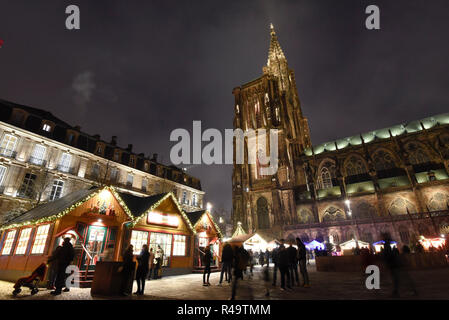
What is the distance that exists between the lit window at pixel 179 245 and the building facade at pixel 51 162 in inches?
606

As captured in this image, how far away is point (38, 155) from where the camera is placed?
22.4 m

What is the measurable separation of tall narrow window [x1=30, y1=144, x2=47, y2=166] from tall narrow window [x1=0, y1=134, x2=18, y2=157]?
61.8 inches

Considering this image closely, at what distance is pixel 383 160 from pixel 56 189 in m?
Result: 46.1

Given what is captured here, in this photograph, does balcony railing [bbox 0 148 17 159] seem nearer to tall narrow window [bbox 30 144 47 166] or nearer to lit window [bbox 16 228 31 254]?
tall narrow window [bbox 30 144 47 166]

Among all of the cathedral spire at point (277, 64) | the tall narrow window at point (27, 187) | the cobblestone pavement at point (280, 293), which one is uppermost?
the cathedral spire at point (277, 64)

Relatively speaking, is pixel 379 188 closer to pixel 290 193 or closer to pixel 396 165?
pixel 396 165

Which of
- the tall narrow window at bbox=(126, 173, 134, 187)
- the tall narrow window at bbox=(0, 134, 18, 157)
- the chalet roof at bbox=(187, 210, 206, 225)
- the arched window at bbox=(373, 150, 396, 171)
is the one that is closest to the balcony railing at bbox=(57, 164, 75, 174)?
the tall narrow window at bbox=(0, 134, 18, 157)

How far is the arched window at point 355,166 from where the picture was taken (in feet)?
120

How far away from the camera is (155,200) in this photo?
528 inches

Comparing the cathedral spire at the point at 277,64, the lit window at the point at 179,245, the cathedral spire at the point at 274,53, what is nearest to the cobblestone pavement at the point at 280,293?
the lit window at the point at 179,245

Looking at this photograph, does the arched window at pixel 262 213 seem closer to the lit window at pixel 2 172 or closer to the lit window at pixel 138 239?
the lit window at pixel 138 239

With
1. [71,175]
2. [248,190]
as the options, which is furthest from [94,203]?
[248,190]

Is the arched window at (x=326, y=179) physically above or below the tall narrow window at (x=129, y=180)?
above
